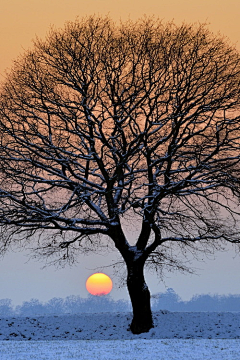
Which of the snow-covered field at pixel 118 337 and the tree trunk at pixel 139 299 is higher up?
the tree trunk at pixel 139 299

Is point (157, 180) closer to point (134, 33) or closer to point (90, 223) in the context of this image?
point (90, 223)

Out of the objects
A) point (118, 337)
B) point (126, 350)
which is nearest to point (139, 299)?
point (118, 337)

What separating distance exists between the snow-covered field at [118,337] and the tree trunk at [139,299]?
38 centimetres

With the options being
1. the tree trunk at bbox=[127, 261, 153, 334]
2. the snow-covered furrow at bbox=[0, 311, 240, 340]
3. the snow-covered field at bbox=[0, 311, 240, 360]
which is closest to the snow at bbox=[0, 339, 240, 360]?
the snow-covered field at bbox=[0, 311, 240, 360]

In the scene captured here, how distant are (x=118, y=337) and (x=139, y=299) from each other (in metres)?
1.82

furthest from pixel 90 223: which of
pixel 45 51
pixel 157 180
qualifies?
pixel 45 51

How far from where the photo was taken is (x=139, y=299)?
65.3ft

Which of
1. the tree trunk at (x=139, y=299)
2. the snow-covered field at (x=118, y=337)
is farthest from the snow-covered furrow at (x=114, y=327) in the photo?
the tree trunk at (x=139, y=299)

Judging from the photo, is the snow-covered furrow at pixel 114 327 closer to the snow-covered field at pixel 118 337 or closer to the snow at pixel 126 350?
the snow-covered field at pixel 118 337

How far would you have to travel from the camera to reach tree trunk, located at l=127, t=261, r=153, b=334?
1962cm

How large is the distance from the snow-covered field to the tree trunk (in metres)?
0.38

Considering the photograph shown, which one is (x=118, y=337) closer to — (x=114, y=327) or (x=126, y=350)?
(x=114, y=327)

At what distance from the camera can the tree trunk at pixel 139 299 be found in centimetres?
1962

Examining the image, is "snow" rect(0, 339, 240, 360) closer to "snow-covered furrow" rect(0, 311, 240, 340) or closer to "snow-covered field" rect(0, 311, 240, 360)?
"snow-covered field" rect(0, 311, 240, 360)
